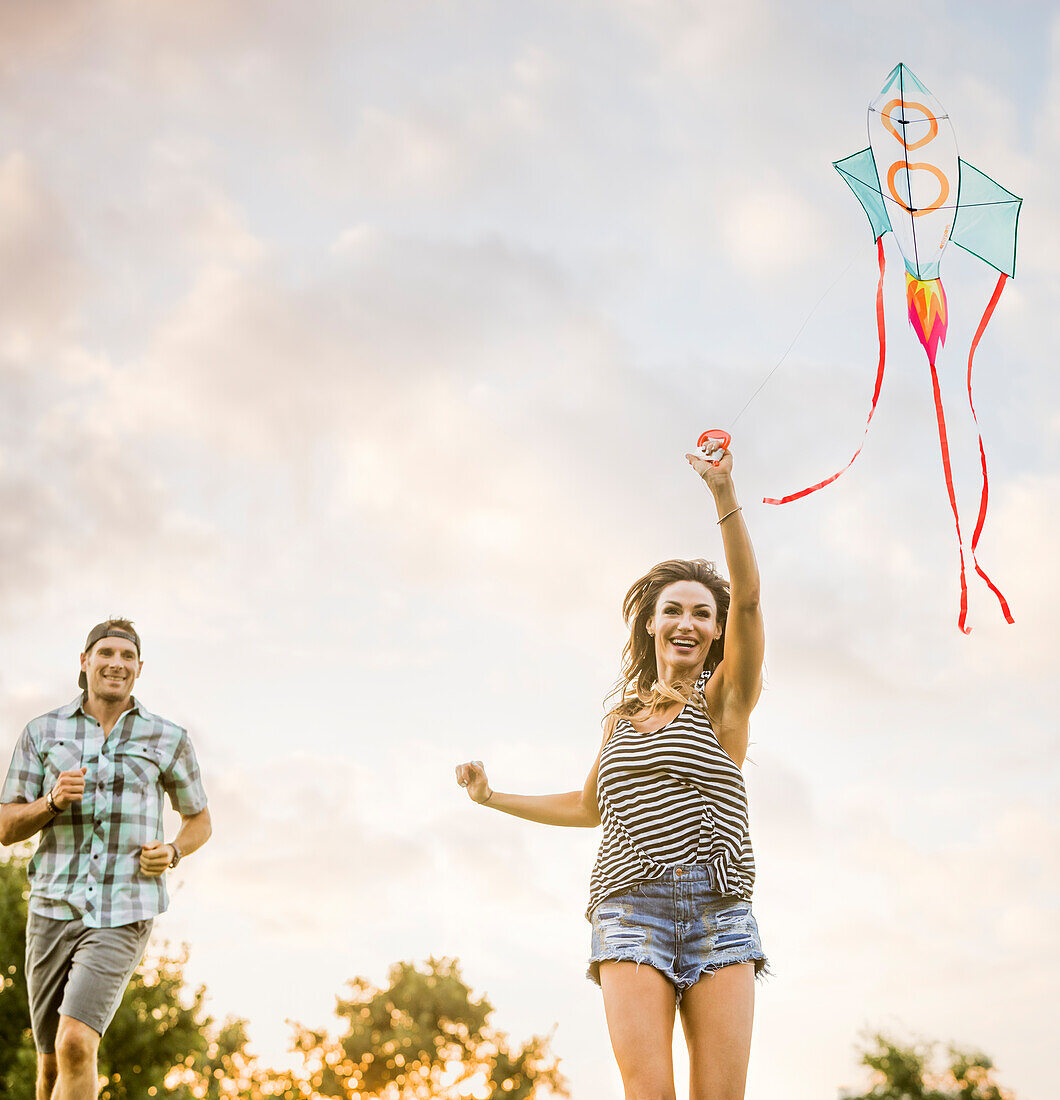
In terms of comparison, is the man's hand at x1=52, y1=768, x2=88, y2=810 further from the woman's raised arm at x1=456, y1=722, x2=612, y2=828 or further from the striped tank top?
the striped tank top

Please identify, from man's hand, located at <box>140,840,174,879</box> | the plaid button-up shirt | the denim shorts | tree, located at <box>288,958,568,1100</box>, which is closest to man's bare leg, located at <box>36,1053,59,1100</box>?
the plaid button-up shirt

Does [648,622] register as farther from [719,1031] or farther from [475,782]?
[719,1031]

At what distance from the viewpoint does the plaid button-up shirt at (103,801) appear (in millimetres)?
4832

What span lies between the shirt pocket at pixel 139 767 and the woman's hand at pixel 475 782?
1506mm

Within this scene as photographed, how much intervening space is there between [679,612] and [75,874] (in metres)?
2.70

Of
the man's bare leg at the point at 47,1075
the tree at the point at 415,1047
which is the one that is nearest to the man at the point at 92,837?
the man's bare leg at the point at 47,1075

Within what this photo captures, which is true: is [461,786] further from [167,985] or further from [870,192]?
[167,985]

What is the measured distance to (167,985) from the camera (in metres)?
22.4

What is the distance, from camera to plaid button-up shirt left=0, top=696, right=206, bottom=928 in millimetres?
4832

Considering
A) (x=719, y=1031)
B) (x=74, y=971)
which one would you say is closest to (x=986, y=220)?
(x=719, y=1031)

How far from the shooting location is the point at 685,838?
148 inches

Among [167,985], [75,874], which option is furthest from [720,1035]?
[167,985]

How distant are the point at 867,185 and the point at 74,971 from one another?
15.8 feet

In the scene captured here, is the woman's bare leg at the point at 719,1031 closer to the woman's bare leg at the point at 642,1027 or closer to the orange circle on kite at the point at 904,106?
the woman's bare leg at the point at 642,1027
